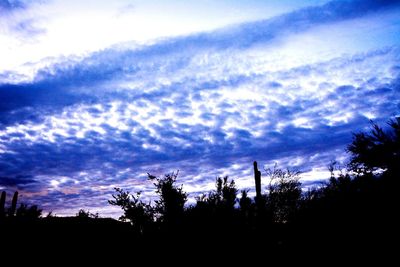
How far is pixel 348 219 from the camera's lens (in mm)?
11828

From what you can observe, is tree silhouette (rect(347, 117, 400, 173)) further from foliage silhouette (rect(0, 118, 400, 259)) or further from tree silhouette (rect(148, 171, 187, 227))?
tree silhouette (rect(148, 171, 187, 227))

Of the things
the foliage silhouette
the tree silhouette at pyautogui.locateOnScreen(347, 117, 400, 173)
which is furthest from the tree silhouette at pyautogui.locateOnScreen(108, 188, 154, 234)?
the tree silhouette at pyautogui.locateOnScreen(347, 117, 400, 173)

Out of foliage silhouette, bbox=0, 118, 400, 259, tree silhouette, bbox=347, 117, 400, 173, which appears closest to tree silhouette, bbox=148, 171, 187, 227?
foliage silhouette, bbox=0, 118, 400, 259

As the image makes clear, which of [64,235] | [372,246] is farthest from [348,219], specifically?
[64,235]

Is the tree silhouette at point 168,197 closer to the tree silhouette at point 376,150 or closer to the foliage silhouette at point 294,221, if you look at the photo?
the foliage silhouette at point 294,221

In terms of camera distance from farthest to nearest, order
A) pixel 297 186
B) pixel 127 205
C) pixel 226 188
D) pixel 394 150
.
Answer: pixel 297 186 < pixel 226 188 < pixel 127 205 < pixel 394 150

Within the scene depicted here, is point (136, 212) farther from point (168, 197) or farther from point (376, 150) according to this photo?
point (376, 150)

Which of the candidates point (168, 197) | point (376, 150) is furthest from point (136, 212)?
point (376, 150)

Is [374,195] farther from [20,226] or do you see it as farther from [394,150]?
[20,226]

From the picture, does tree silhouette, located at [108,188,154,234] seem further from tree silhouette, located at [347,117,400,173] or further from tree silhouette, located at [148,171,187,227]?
tree silhouette, located at [347,117,400,173]

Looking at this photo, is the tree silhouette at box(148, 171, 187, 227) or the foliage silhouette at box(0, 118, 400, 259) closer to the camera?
the foliage silhouette at box(0, 118, 400, 259)

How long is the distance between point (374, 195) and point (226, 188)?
62.7 ft

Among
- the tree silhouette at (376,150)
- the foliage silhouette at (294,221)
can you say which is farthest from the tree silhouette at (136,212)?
the tree silhouette at (376,150)

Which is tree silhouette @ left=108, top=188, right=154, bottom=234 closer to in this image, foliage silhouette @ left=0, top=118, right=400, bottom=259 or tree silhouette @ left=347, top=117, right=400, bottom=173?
foliage silhouette @ left=0, top=118, right=400, bottom=259
